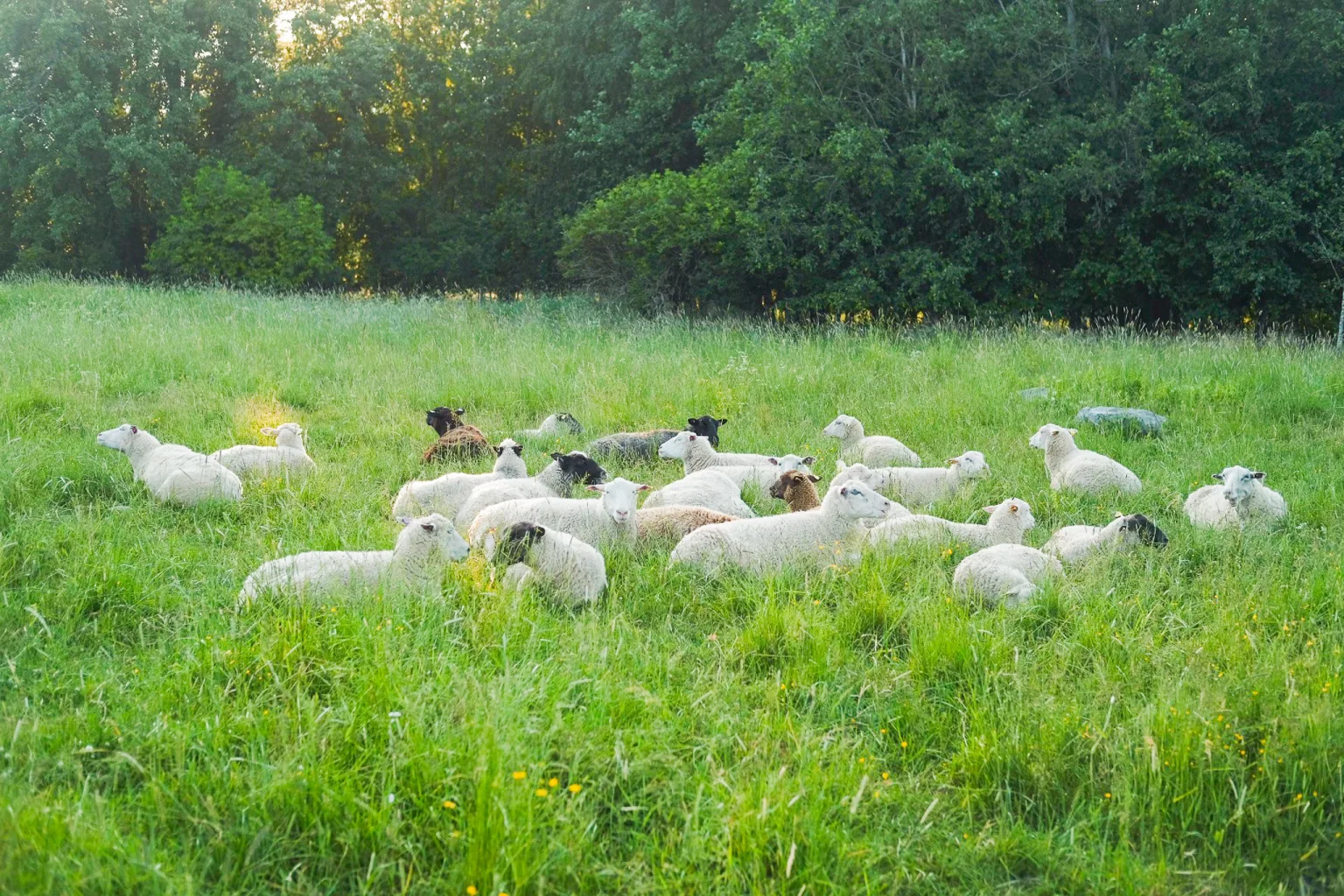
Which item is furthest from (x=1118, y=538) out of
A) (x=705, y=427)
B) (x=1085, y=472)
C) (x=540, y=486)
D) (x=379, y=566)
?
(x=705, y=427)

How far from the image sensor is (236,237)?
32.5 metres

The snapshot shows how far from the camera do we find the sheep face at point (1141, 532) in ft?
20.4

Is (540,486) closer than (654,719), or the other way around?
(654,719)

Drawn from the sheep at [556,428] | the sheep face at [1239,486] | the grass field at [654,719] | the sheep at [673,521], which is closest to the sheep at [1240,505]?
the sheep face at [1239,486]

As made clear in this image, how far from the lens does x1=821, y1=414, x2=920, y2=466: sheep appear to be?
9.39 m

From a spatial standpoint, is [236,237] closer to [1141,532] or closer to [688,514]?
[688,514]

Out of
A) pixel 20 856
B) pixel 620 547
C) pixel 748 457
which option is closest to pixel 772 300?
pixel 748 457

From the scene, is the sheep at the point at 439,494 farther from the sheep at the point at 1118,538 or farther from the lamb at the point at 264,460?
the sheep at the point at 1118,538

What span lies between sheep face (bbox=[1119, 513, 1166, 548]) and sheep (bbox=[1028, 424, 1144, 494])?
6.14 ft

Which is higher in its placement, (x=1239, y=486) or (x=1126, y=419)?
(x=1239, y=486)

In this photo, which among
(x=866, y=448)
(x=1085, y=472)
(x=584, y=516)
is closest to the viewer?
(x=584, y=516)

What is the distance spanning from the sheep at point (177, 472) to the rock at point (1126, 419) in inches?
305

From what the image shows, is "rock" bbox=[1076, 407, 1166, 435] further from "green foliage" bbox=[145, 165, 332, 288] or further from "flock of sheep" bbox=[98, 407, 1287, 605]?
"green foliage" bbox=[145, 165, 332, 288]

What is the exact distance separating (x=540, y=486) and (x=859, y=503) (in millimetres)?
2320
